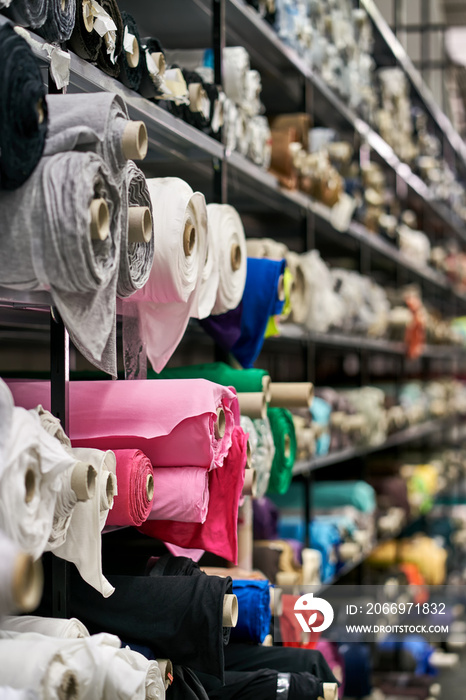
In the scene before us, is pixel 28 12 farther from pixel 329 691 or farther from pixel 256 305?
pixel 329 691

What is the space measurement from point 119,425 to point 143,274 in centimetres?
31

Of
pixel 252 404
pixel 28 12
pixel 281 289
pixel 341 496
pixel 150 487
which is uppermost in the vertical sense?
pixel 28 12

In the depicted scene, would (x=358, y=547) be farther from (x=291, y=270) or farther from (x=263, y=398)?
(x=263, y=398)

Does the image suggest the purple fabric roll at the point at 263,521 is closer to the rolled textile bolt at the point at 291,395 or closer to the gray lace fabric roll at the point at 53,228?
the rolled textile bolt at the point at 291,395

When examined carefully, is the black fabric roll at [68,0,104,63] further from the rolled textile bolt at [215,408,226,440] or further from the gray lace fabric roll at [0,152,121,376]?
the rolled textile bolt at [215,408,226,440]

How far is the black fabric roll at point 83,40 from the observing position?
157cm

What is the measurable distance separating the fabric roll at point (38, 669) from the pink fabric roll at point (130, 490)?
318 millimetres

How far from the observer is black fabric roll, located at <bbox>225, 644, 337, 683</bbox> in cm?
195

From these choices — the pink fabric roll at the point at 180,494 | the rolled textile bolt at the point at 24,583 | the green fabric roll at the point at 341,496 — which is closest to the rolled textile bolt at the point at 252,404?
the pink fabric roll at the point at 180,494

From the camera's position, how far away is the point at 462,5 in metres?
8.43

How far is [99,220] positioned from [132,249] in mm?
262

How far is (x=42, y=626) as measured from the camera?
137 centimetres

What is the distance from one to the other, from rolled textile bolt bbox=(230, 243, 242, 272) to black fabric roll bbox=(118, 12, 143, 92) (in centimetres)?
46

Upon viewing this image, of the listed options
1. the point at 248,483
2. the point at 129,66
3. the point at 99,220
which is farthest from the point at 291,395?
the point at 99,220
